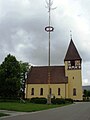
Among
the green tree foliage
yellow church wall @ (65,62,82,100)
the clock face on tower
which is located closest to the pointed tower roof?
the clock face on tower

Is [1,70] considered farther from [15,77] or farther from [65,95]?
[65,95]

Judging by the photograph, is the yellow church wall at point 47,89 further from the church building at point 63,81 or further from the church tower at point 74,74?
the church tower at point 74,74

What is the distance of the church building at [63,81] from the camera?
254 feet

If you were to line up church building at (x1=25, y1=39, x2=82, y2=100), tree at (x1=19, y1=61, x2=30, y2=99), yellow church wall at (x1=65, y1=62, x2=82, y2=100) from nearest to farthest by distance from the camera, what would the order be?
1. yellow church wall at (x1=65, y1=62, x2=82, y2=100)
2. church building at (x1=25, y1=39, x2=82, y2=100)
3. tree at (x1=19, y1=61, x2=30, y2=99)

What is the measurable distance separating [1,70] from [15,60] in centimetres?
492

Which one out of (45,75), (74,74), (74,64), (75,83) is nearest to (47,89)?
(45,75)

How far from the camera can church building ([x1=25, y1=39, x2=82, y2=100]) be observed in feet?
254

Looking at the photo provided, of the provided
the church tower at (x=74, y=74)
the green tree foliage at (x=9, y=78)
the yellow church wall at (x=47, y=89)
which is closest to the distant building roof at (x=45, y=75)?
the yellow church wall at (x=47, y=89)

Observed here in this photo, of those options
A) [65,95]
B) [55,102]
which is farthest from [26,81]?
[55,102]

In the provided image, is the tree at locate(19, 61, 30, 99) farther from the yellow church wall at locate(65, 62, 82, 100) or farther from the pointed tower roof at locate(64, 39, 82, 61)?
the yellow church wall at locate(65, 62, 82, 100)

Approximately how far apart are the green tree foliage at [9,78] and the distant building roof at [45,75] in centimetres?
1358

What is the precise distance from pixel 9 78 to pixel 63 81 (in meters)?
18.5

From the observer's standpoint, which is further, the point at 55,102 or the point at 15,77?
the point at 15,77

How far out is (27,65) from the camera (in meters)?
85.4
